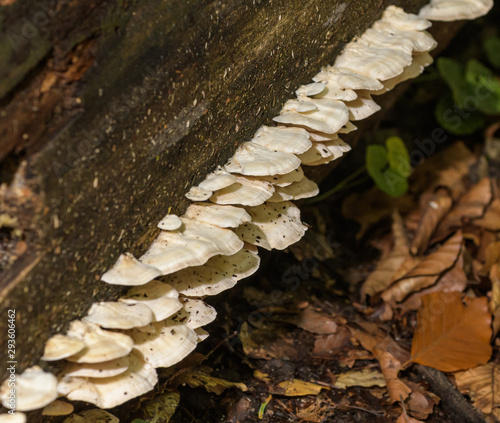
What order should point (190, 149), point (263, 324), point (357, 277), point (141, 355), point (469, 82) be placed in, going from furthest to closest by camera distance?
point (469, 82) < point (357, 277) < point (263, 324) < point (190, 149) < point (141, 355)

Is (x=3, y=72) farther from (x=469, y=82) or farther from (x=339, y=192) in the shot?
(x=469, y=82)

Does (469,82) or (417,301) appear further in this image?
(469,82)

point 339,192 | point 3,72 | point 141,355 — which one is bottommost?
point 339,192

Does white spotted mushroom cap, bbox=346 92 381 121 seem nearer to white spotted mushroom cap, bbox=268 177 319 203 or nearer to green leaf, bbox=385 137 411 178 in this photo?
white spotted mushroom cap, bbox=268 177 319 203

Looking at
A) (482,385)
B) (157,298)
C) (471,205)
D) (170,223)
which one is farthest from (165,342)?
(471,205)

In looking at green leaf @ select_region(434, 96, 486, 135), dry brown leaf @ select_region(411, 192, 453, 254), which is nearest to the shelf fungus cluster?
dry brown leaf @ select_region(411, 192, 453, 254)

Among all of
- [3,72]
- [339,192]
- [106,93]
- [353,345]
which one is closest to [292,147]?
[106,93]
